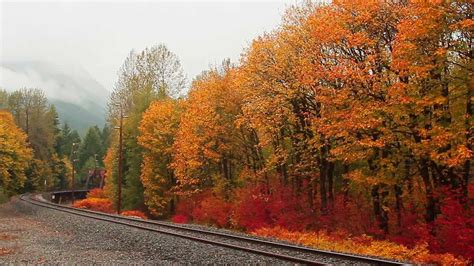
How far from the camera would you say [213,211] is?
36281 mm

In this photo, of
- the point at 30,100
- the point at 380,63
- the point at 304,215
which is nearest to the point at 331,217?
the point at 304,215

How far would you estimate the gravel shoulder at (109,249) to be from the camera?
13.5 metres

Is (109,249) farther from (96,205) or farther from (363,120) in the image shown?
(96,205)

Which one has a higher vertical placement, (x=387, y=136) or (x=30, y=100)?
(x=30, y=100)

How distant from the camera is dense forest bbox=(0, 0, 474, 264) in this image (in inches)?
713

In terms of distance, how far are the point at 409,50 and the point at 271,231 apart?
12502 millimetres

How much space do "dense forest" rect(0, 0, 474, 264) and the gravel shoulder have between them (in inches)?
265

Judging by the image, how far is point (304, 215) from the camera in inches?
1106

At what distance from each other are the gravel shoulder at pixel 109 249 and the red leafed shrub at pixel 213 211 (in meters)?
12.6

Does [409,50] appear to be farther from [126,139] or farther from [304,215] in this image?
[126,139]

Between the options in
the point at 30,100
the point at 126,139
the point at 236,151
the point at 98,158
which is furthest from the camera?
the point at 98,158

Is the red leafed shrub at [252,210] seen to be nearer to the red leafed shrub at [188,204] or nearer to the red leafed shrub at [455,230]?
the red leafed shrub at [188,204]

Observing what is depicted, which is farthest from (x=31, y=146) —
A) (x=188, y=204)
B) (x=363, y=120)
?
(x=363, y=120)

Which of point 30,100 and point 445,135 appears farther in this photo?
point 30,100
